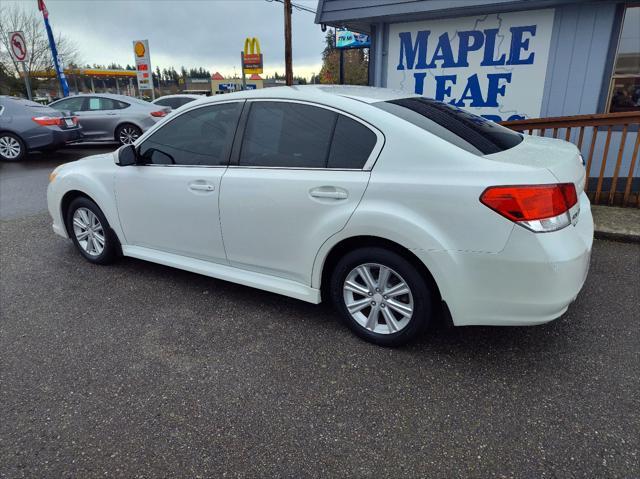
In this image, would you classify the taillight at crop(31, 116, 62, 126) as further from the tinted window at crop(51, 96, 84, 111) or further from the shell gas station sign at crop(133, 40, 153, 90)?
the shell gas station sign at crop(133, 40, 153, 90)

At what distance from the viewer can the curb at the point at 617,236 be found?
→ 4.74 metres

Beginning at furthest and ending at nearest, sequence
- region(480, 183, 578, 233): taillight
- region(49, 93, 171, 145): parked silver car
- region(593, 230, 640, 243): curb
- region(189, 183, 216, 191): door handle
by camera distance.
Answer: region(49, 93, 171, 145): parked silver car → region(593, 230, 640, 243): curb → region(189, 183, 216, 191): door handle → region(480, 183, 578, 233): taillight

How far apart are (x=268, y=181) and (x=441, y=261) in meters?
1.28

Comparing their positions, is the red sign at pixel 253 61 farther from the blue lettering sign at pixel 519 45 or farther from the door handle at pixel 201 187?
the door handle at pixel 201 187

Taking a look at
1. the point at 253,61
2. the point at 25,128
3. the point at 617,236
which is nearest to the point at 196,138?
the point at 617,236

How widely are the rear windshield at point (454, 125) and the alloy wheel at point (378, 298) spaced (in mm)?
896

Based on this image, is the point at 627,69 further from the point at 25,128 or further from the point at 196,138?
the point at 25,128

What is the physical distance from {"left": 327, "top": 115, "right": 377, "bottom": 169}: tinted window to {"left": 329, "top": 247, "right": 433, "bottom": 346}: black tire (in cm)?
56

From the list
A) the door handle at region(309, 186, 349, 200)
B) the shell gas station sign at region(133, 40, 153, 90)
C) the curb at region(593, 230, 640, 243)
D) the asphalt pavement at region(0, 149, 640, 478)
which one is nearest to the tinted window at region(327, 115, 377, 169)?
the door handle at region(309, 186, 349, 200)

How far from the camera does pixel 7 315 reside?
3494 millimetres

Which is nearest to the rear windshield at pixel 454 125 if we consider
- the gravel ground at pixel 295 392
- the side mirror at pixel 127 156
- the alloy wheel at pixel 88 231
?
the gravel ground at pixel 295 392

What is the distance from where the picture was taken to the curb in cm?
474

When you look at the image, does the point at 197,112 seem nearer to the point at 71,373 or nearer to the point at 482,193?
the point at 71,373

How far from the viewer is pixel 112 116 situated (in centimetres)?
1189
